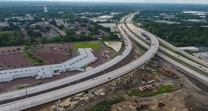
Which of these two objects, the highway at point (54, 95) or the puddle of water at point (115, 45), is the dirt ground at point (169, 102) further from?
the puddle of water at point (115, 45)

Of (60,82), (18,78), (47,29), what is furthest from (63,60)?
(47,29)

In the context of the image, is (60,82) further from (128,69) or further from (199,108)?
(199,108)

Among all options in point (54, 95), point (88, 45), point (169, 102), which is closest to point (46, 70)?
point (54, 95)

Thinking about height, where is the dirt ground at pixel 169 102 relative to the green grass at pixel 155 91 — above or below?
below

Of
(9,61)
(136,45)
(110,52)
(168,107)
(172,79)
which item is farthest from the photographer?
(136,45)

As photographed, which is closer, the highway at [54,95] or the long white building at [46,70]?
the highway at [54,95]

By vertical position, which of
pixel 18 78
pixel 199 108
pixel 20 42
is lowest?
pixel 199 108

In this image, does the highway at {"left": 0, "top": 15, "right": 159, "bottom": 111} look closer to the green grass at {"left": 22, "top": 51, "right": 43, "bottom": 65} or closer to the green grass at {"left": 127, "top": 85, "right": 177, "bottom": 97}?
the green grass at {"left": 127, "top": 85, "right": 177, "bottom": 97}

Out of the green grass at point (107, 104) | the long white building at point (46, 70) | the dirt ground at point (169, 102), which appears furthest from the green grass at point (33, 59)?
the green grass at point (107, 104)

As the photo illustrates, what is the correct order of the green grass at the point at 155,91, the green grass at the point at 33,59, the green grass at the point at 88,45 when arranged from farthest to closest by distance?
the green grass at the point at 88,45 < the green grass at the point at 33,59 < the green grass at the point at 155,91
